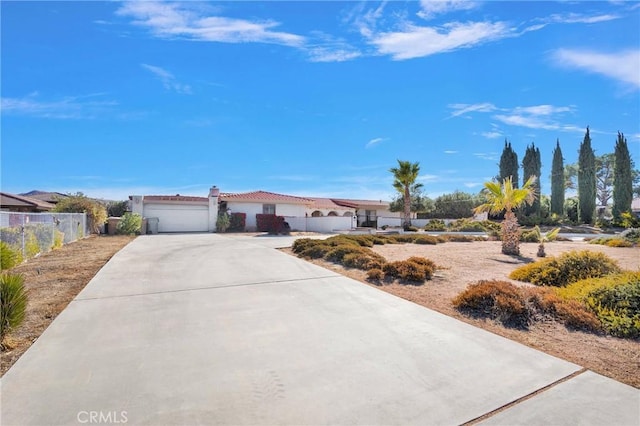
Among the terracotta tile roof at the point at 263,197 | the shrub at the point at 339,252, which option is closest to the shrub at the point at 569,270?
the shrub at the point at 339,252

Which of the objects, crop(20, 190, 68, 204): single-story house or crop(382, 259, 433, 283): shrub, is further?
crop(20, 190, 68, 204): single-story house

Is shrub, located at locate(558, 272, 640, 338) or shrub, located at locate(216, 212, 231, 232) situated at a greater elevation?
shrub, located at locate(216, 212, 231, 232)

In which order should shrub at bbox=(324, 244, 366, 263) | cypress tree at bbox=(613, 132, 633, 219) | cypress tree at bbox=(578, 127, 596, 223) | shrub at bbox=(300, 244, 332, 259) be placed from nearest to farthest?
shrub at bbox=(324, 244, 366, 263), shrub at bbox=(300, 244, 332, 259), cypress tree at bbox=(613, 132, 633, 219), cypress tree at bbox=(578, 127, 596, 223)

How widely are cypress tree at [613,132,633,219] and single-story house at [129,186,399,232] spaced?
28.1 m

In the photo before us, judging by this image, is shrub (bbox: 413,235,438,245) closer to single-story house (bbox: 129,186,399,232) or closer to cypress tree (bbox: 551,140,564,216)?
single-story house (bbox: 129,186,399,232)

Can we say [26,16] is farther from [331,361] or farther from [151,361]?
[331,361]

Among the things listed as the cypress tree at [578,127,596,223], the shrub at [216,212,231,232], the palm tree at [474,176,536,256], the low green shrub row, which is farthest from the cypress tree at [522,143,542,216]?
the low green shrub row

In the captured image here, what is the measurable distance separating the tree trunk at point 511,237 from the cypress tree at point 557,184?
32.9 m

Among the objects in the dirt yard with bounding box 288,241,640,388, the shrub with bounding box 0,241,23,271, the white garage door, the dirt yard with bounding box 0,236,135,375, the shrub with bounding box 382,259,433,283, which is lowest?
the dirt yard with bounding box 288,241,640,388

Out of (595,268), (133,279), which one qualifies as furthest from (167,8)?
(595,268)

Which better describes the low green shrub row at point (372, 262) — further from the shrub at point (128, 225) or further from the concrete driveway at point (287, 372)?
the shrub at point (128, 225)

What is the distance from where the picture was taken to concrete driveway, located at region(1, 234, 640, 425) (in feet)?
8.86

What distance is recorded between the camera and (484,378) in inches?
131

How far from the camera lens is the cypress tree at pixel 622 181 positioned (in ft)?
113
